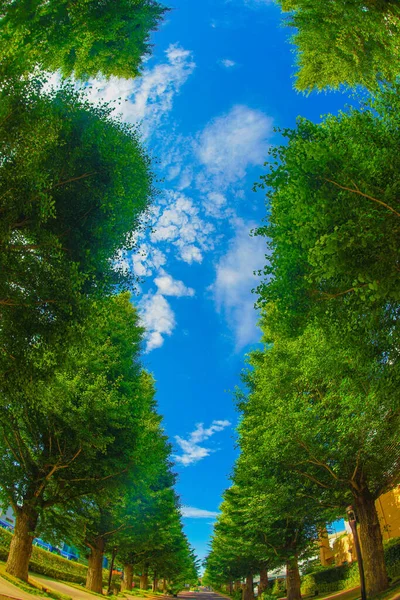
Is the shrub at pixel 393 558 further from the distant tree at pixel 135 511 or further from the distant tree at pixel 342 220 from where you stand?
the distant tree at pixel 342 220

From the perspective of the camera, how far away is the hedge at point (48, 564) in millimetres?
19163

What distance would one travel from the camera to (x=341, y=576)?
2317cm

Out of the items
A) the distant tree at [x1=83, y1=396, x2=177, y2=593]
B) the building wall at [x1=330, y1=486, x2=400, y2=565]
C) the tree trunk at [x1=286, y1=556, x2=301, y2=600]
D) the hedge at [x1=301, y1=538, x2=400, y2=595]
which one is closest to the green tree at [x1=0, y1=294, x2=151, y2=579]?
the distant tree at [x1=83, y1=396, x2=177, y2=593]

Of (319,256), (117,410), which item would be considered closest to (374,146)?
(319,256)

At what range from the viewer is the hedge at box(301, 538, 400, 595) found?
57.8ft

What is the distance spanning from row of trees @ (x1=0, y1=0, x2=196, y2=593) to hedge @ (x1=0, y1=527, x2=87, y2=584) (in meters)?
7.45

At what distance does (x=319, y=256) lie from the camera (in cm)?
655

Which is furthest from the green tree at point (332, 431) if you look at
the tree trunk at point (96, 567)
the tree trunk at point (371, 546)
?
the tree trunk at point (96, 567)

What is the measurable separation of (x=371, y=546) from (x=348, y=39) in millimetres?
16395

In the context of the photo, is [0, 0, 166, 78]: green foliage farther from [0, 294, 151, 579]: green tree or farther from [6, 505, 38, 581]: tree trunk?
[6, 505, 38, 581]: tree trunk

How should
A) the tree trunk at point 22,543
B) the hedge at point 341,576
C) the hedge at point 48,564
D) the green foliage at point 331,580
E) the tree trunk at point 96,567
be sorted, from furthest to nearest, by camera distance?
the green foliage at point 331,580
the hedge at point 48,564
the hedge at point 341,576
the tree trunk at point 96,567
the tree trunk at point 22,543

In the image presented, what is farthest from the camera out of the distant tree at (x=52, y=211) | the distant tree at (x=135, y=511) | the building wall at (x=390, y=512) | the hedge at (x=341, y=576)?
the building wall at (x=390, y=512)

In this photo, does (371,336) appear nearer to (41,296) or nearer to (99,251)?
(99,251)

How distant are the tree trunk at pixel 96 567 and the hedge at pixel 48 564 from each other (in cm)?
404
